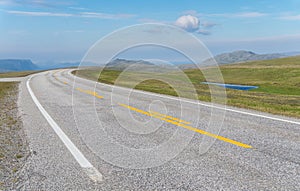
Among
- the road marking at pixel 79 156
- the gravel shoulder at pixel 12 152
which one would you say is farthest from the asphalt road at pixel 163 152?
the gravel shoulder at pixel 12 152

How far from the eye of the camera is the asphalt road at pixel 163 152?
465cm

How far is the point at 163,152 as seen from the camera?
6.15m

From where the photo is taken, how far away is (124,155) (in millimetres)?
6039

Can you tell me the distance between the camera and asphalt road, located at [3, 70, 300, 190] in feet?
15.3

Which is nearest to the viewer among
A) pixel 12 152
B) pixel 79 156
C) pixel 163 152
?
pixel 79 156

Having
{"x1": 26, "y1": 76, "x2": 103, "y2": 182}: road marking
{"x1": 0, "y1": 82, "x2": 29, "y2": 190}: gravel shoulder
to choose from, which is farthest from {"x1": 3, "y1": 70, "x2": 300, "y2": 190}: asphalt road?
{"x1": 0, "y1": 82, "x2": 29, "y2": 190}: gravel shoulder

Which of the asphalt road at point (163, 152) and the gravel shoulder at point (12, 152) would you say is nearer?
the asphalt road at point (163, 152)

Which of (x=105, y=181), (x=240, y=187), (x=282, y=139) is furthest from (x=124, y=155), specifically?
(x=282, y=139)

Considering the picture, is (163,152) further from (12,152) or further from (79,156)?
(12,152)

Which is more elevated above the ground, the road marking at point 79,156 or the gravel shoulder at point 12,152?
the road marking at point 79,156

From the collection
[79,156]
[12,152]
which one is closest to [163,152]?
[79,156]

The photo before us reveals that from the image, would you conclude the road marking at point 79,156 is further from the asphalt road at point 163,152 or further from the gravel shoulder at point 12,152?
the gravel shoulder at point 12,152

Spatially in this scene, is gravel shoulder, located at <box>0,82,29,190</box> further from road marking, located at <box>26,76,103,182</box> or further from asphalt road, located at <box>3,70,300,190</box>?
road marking, located at <box>26,76,103,182</box>

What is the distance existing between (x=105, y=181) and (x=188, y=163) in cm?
160
